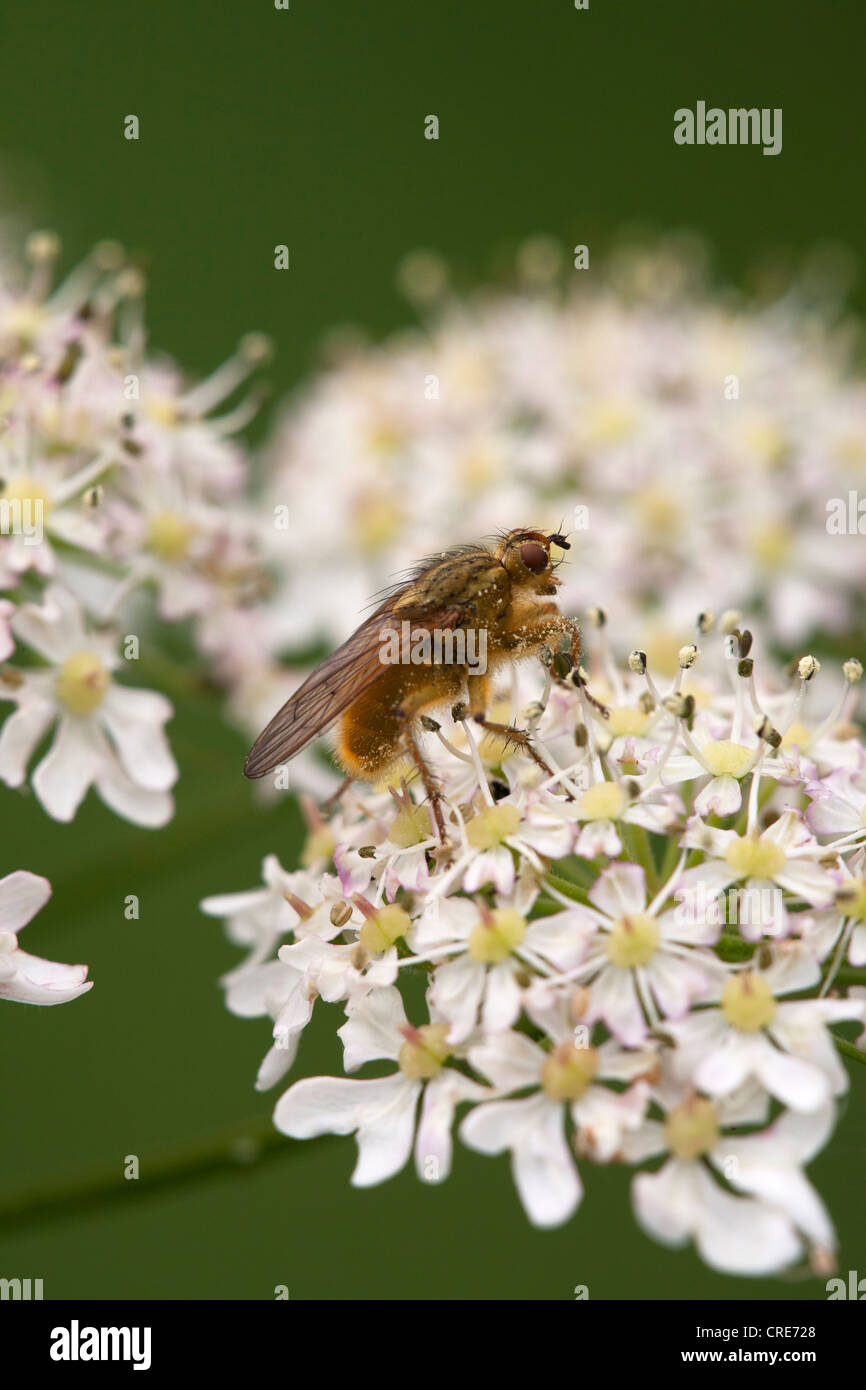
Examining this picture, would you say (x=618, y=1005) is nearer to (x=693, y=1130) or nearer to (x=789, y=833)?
(x=693, y=1130)

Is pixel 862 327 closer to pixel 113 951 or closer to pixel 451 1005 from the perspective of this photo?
pixel 113 951

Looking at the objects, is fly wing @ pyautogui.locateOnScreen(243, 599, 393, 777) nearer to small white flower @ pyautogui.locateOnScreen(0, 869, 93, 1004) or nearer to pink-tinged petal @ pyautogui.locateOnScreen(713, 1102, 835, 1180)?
small white flower @ pyautogui.locateOnScreen(0, 869, 93, 1004)

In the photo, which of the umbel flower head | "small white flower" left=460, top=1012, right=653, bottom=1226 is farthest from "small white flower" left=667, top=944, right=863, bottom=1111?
the umbel flower head

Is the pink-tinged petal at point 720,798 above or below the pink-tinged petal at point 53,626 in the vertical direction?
below

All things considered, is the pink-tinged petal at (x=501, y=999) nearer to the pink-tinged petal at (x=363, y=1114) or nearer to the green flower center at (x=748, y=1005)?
the pink-tinged petal at (x=363, y=1114)

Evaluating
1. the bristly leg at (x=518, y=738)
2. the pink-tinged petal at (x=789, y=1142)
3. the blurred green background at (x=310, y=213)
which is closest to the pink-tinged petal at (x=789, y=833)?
the bristly leg at (x=518, y=738)

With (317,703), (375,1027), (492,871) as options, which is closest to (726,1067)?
(492,871)

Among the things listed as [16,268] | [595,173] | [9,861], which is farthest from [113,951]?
[595,173]
